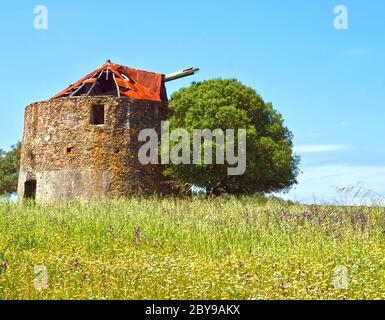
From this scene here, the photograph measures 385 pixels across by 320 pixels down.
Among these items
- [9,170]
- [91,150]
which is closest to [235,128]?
[91,150]

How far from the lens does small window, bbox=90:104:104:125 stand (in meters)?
28.1

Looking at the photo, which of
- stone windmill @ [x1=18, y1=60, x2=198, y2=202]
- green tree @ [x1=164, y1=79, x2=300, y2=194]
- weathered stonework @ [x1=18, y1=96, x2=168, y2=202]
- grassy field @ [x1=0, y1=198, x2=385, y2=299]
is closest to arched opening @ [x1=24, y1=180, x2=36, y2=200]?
stone windmill @ [x1=18, y1=60, x2=198, y2=202]

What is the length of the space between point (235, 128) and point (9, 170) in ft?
72.4

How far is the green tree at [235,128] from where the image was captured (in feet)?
85.5

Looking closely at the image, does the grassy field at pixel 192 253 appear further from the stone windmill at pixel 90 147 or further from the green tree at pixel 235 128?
the stone windmill at pixel 90 147

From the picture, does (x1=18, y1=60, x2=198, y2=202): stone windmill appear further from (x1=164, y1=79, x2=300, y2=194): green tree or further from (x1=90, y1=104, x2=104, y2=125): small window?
(x1=164, y1=79, x2=300, y2=194): green tree

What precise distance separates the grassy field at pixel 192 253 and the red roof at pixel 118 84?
37.9 ft

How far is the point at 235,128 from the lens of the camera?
26.1m

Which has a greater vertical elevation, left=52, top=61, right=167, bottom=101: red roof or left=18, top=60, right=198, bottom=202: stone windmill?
left=52, top=61, right=167, bottom=101: red roof

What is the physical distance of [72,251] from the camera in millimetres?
12836

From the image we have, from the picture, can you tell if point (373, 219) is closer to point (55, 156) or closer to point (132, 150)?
point (132, 150)

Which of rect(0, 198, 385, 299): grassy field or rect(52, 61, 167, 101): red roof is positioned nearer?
rect(0, 198, 385, 299): grassy field

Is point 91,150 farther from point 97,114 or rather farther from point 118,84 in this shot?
point 118,84

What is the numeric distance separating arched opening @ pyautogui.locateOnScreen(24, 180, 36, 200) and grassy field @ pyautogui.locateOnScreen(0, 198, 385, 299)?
10.3 metres
